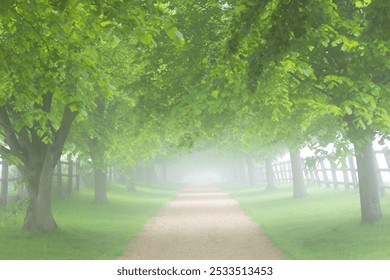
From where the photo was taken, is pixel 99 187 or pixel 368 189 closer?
pixel 368 189

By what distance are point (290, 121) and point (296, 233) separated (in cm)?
342

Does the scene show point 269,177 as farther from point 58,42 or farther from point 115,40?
point 115,40

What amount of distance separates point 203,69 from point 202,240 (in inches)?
193

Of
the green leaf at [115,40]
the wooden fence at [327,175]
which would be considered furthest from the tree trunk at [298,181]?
the green leaf at [115,40]

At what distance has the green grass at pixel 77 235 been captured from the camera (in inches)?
421

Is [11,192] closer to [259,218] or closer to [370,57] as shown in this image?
[259,218]

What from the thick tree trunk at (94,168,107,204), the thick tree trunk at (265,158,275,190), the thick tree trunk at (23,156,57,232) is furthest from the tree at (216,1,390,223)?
the thick tree trunk at (265,158,275,190)

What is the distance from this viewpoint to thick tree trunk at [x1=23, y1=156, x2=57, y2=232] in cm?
1323

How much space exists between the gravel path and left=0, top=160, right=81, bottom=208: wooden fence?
181 inches

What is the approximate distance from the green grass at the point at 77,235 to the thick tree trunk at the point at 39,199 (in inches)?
15.7

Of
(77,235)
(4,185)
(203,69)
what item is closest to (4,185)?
(4,185)

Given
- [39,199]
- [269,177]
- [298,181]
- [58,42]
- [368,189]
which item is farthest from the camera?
[269,177]

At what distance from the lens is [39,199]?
13344 millimetres

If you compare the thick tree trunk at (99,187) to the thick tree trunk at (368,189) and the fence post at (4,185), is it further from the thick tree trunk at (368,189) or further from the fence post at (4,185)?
the thick tree trunk at (368,189)
